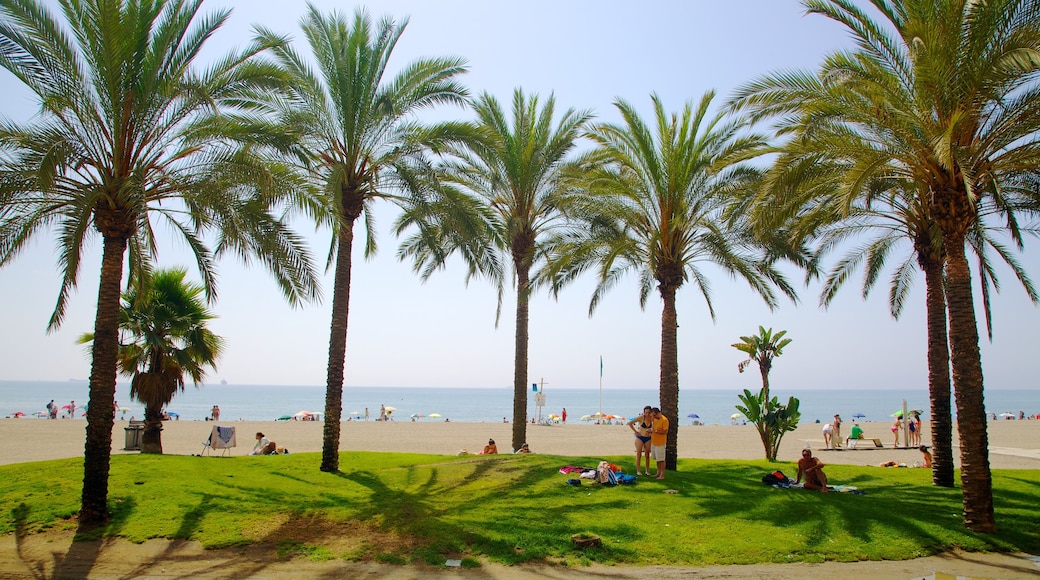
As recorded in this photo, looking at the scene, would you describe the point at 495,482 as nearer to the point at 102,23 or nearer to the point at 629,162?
the point at 629,162

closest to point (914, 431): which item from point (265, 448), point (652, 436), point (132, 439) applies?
point (652, 436)

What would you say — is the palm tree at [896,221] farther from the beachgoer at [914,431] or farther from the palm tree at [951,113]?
the beachgoer at [914,431]

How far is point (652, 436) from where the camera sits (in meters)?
14.5

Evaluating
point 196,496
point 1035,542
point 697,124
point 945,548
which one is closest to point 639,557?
point 945,548

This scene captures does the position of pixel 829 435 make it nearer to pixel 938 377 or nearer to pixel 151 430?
pixel 938 377

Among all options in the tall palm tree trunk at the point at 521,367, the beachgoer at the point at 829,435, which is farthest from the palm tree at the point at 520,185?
the beachgoer at the point at 829,435

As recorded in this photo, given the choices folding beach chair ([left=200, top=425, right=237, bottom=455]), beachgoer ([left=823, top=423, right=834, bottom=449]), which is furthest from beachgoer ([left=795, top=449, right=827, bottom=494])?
folding beach chair ([left=200, top=425, right=237, bottom=455])

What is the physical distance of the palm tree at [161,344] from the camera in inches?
709

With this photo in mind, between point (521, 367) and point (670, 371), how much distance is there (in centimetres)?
492

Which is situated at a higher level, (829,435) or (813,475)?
(813,475)

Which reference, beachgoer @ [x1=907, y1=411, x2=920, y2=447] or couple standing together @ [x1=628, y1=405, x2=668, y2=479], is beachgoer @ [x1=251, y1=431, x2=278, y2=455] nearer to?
couple standing together @ [x1=628, y1=405, x2=668, y2=479]

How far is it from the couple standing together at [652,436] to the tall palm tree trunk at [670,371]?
1.03 metres

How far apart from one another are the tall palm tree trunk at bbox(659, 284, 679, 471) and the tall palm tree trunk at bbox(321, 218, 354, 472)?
761 centimetres

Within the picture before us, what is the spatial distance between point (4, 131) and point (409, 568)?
953 cm
